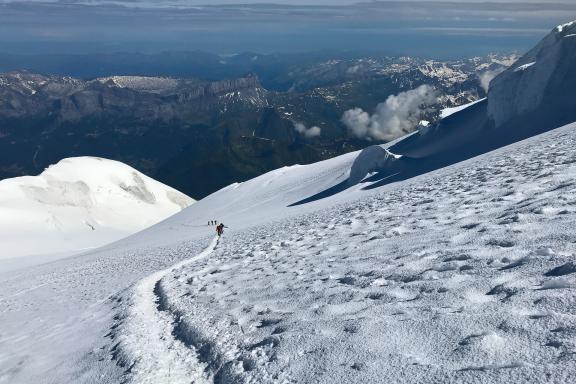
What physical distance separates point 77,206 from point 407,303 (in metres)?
96.2

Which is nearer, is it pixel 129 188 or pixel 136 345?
pixel 136 345

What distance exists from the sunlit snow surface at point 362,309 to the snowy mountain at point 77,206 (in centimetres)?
5121

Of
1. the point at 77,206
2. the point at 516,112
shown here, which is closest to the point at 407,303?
the point at 516,112

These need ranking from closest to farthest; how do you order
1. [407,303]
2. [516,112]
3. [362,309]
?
[407,303] → [362,309] → [516,112]

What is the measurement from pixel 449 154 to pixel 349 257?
110 feet

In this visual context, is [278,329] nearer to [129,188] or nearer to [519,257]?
[519,257]

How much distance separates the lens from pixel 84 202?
9806cm

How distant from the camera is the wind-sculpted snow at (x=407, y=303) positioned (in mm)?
6703

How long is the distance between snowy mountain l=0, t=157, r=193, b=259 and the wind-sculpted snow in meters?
54.9

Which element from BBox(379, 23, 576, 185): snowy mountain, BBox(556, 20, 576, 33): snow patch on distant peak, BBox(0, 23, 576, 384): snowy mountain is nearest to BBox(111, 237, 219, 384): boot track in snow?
BBox(0, 23, 576, 384): snowy mountain

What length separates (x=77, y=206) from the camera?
95.2m

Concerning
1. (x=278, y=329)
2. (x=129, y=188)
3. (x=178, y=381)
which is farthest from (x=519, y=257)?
(x=129, y=188)

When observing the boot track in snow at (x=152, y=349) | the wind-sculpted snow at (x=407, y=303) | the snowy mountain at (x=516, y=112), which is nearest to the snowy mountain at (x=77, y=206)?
the snowy mountain at (x=516, y=112)

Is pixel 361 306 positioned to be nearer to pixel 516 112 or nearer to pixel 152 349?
pixel 152 349
